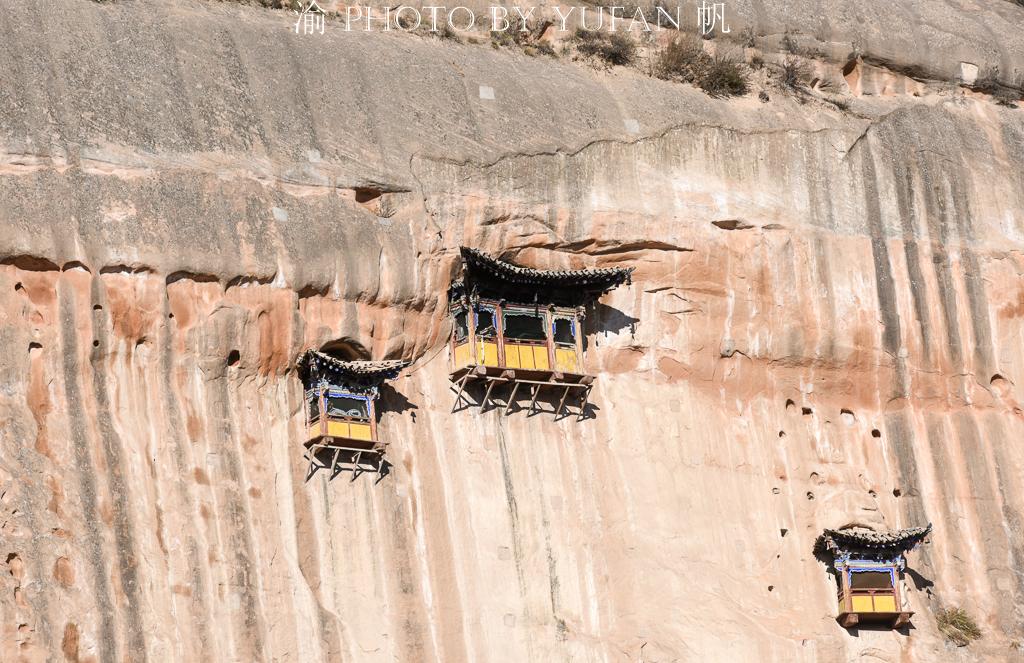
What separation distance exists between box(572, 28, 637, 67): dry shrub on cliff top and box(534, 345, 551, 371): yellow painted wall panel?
16.7 feet

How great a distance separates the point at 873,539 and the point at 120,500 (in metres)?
9.94

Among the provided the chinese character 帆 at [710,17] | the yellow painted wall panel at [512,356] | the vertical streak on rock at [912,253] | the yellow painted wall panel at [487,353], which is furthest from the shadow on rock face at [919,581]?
the chinese character 帆 at [710,17]

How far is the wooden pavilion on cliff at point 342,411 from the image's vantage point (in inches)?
909

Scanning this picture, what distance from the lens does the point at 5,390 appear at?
2116 cm

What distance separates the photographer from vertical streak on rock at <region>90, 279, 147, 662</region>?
20.7 meters

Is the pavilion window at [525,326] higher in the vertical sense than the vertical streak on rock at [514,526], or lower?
higher

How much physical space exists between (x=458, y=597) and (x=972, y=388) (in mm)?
8590

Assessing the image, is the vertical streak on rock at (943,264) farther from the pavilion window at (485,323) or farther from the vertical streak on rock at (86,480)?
the vertical streak on rock at (86,480)

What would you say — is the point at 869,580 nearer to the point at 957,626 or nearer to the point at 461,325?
the point at 957,626

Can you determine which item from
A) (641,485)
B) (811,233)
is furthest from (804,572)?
(811,233)

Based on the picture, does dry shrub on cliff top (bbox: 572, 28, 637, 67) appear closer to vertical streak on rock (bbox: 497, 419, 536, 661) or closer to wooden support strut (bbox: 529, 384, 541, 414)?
wooden support strut (bbox: 529, 384, 541, 414)

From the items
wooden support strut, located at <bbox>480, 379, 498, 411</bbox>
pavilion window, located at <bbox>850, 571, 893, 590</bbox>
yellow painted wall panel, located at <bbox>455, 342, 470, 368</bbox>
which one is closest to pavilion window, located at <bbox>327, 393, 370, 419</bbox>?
yellow painted wall panel, located at <bbox>455, 342, 470, 368</bbox>

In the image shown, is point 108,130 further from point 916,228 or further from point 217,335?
point 916,228

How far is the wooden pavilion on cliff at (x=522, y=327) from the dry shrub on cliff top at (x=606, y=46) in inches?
165
